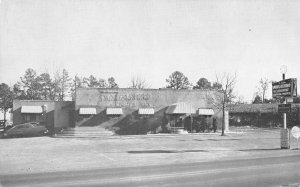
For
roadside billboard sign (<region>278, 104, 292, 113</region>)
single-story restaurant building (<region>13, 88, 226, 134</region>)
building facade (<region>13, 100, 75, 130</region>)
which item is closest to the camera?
roadside billboard sign (<region>278, 104, 292, 113</region>)

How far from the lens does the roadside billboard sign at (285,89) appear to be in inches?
778

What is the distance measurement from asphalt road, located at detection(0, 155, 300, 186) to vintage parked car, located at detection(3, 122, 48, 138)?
75.6 ft

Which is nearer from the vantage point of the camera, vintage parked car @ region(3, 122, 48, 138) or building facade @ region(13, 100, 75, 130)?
vintage parked car @ region(3, 122, 48, 138)

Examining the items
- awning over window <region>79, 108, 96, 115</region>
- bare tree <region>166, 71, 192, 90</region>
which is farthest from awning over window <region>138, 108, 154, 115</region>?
bare tree <region>166, 71, 192, 90</region>

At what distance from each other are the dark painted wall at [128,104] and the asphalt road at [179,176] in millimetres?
24134

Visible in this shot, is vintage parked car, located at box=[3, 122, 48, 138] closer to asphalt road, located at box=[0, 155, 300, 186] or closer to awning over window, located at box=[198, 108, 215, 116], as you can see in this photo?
awning over window, located at box=[198, 108, 215, 116]

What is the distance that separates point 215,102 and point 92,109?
49.3 ft

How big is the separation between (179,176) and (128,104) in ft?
90.2

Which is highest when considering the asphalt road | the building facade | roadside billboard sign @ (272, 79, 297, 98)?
roadside billboard sign @ (272, 79, 297, 98)

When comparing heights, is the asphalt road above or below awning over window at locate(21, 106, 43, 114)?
below

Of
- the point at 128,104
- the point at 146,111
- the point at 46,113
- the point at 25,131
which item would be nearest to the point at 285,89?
the point at 146,111

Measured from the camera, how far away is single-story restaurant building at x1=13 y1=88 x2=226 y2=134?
37281 millimetres

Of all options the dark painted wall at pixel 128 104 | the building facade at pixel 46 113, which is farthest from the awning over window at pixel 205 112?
the building facade at pixel 46 113

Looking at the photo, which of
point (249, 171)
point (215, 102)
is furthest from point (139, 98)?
point (249, 171)
